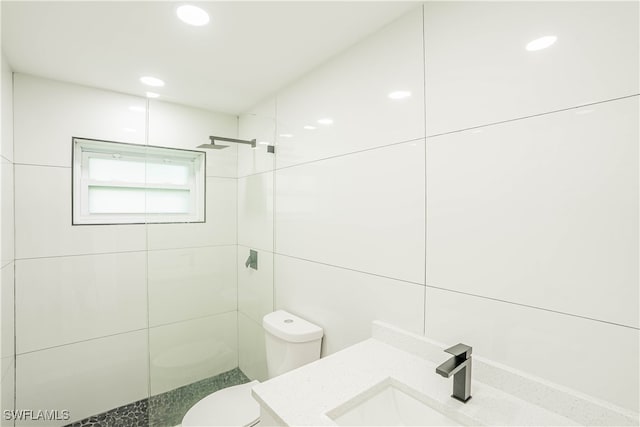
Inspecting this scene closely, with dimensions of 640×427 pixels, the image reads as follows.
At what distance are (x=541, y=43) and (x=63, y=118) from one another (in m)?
2.42

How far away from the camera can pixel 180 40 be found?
1.38 meters

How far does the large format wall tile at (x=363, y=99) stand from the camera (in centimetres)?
117

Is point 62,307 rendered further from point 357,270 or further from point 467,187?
point 467,187

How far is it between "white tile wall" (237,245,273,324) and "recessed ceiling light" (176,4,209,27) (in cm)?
131

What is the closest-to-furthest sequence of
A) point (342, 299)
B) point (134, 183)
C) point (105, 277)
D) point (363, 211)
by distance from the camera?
point (363, 211), point (342, 299), point (105, 277), point (134, 183)

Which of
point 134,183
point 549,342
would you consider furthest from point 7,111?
point 549,342

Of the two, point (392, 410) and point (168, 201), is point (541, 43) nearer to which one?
point (392, 410)

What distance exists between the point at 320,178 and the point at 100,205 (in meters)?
1.55

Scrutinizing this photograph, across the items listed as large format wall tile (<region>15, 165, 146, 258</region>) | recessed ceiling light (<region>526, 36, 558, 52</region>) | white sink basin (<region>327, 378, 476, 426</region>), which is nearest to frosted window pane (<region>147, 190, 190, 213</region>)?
large format wall tile (<region>15, 165, 146, 258</region>)

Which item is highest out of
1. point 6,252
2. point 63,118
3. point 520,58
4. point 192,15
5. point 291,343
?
point 192,15

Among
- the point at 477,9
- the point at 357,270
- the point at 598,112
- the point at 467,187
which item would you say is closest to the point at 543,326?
the point at 467,187

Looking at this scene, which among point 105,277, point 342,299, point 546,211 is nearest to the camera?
point 546,211

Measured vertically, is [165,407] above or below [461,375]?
below

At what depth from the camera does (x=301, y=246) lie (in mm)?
1729
